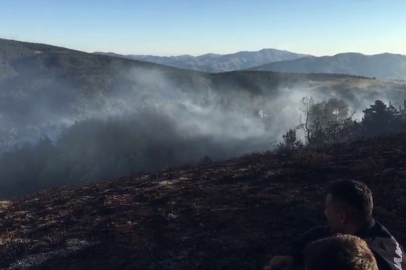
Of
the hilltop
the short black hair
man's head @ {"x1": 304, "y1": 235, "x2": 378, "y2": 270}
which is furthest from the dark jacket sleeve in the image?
the hilltop

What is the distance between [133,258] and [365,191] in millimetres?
5611

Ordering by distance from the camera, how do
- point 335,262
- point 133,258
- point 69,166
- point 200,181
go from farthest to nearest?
1. point 69,166
2. point 200,181
3. point 133,258
4. point 335,262

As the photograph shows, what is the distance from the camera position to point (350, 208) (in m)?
3.22

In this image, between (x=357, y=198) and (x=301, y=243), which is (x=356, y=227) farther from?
(x=301, y=243)

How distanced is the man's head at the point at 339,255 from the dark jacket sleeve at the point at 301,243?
1.38 meters

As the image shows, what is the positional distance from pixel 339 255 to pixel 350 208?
1.38m

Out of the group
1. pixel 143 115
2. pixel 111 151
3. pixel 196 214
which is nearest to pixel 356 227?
pixel 196 214

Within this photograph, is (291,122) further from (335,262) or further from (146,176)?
(335,262)

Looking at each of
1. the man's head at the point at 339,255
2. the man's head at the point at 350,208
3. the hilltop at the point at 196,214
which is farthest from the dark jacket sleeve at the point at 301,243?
the hilltop at the point at 196,214

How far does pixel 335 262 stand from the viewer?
6.36ft

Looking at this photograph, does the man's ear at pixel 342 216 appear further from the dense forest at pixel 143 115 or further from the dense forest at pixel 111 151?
the dense forest at pixel 111 151

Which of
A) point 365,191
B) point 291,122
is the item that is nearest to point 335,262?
point 365,191

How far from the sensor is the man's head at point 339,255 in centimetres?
194

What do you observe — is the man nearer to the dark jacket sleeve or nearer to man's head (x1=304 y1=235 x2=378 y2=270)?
the dark jacket sleeve
